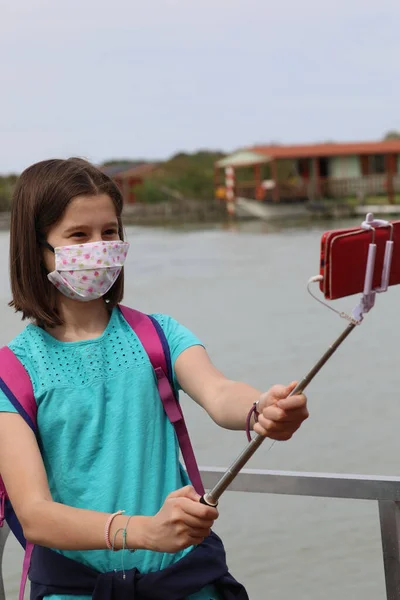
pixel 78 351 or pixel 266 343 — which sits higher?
pixel 78 351

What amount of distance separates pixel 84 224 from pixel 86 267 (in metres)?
0.06

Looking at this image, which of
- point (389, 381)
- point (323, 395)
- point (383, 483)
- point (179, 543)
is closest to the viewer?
point (179, 543)

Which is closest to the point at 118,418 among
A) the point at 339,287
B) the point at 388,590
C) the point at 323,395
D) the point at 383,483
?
the point at 339,287

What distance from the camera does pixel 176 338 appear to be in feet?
4.59

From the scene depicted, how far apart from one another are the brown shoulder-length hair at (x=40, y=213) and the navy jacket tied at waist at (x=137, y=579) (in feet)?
1.10

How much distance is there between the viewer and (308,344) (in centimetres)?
1298

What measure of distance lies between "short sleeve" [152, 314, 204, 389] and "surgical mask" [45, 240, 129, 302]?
0.34ft

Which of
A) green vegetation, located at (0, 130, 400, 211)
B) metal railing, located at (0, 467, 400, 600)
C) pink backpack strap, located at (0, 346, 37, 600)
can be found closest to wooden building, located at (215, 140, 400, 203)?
green vegetation, located at (0, 130, 400, 211)

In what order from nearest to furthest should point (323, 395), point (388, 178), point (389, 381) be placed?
point (323, 395) < point (389, 381) < point (388, 178)

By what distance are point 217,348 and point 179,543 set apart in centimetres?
1190

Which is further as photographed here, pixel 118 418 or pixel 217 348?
pixel 217 348

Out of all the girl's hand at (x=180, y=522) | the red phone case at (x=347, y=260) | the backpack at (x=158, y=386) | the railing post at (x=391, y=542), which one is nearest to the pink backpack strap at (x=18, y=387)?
the backpack at (x=158, y=386)

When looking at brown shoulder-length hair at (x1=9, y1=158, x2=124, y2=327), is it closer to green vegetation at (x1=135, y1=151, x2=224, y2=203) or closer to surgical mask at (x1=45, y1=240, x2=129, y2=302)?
surgical mask at (x1=45, y1=240, x2=129, y2=302)

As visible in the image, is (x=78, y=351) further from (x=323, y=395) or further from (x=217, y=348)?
(x=217, y=348)
